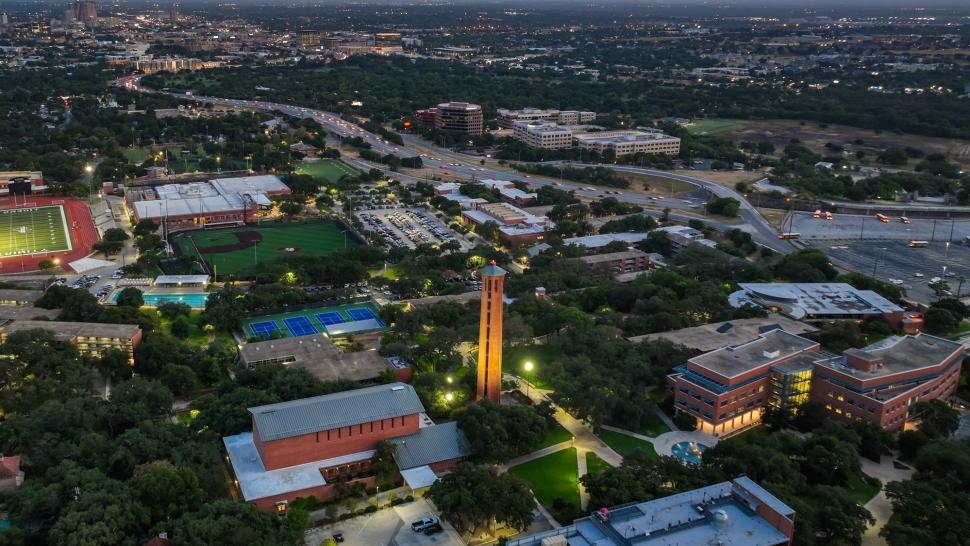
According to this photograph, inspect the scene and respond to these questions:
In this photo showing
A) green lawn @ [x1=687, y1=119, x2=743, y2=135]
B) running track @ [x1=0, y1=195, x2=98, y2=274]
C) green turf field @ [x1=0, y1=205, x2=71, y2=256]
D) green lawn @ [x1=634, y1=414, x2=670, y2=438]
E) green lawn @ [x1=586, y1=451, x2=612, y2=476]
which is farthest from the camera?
green lawn @ [x1=687, y1=119, x2=743, y2=135]

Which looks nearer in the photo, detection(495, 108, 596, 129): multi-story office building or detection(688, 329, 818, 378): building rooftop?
detection(688, 329, 818, 378): building rooftop

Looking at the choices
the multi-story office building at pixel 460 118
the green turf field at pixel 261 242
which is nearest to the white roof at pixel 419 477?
the green turf field at pixel 261 242

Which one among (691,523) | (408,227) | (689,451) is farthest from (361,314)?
(691,523)

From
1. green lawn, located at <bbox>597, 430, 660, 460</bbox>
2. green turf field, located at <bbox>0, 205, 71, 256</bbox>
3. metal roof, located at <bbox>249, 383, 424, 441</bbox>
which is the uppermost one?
metal roof, located at <bbox>249, 383, 424, 441</bbox>

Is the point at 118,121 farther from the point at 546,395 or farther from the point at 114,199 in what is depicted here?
the point at 546,395

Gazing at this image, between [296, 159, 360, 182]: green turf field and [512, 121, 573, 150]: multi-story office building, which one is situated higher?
[512, 121, 573, 150]: multi-story office building

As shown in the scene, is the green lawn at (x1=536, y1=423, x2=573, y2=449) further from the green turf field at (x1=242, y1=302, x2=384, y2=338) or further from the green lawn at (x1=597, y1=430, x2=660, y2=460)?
the green turf field at (x1=242, y1=302, x2=384, y2=338)

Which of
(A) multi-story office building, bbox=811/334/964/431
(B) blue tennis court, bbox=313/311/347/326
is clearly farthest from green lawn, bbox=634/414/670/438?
(B) blue tennis court, bbox=313/311/347/326

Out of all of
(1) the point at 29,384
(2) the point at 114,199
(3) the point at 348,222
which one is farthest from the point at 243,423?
(2) the point at 114,199

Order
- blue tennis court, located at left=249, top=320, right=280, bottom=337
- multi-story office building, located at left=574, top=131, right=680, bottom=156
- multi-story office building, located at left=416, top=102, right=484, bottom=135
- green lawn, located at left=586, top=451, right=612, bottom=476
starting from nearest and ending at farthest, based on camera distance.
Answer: green lawn, located at left=586, top=451, right=612, bottom=476 < blue tennis court, located at left=249, top=320, right=280, bottom=337 < multi-story office building, located at left=574, top=131, right=680, bottom=156 < multi-story office building, located at left=416, top=102, right=484, bottom=135
